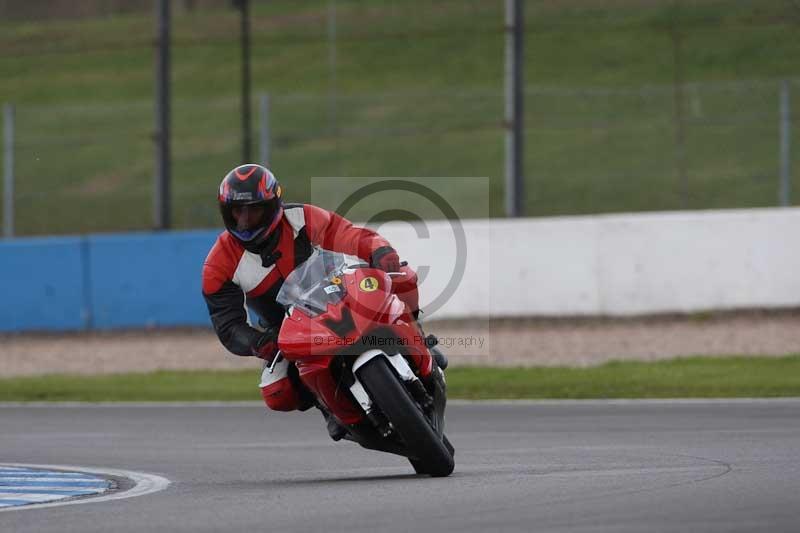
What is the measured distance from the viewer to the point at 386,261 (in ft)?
28.2

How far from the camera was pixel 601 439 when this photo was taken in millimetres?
10609

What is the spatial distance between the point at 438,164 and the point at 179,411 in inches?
879

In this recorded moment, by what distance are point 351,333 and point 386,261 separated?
20.5 inches

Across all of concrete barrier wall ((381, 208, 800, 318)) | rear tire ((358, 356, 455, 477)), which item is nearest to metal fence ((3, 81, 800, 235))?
concrete barrier wall ((381, 208, 800, 318))

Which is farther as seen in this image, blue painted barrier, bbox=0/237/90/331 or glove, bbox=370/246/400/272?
blue painted barrier, bbox=0/237/90/331

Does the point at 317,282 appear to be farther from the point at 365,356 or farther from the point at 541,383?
the point at 541,383

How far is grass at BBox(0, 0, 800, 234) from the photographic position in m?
30.6

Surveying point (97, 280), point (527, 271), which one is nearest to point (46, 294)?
point (97, 280)

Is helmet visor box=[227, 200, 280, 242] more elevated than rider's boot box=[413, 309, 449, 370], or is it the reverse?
helmet visor box=[227, 200, 280, 242]

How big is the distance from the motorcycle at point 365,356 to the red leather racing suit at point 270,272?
246mm

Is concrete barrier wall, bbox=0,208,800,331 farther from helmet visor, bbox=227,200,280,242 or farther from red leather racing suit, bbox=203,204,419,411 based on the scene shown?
helmet visor, bbox=227,200,280,242

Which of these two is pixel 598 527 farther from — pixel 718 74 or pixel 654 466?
pixel 718 74

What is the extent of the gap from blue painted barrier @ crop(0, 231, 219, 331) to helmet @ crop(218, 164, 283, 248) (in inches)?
428

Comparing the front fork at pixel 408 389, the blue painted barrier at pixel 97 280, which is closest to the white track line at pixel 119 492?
the front fork at pixel 408 389
